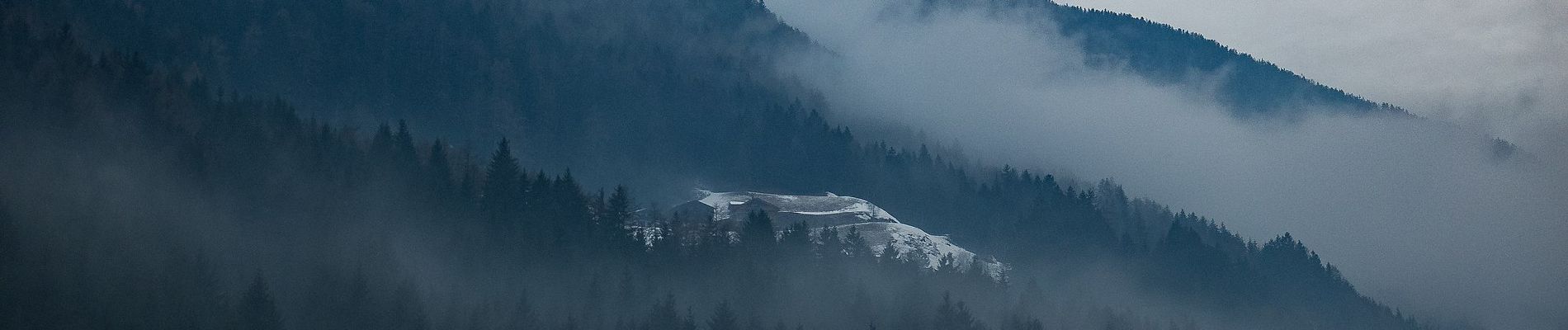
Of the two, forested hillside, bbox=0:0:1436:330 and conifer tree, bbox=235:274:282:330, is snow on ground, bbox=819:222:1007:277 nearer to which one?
forested hillside, bbox=0:0:1436:330

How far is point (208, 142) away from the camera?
11831 centimetres

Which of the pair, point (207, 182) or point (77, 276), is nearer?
point (77, 276)

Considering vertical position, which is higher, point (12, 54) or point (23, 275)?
point (12, 54)

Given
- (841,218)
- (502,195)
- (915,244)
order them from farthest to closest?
(841,218)
(915,244)
(502,195)

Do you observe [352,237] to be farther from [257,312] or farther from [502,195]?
[257,312]

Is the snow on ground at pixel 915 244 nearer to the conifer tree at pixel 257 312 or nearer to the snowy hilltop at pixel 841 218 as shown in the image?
the snowy hilltop at pixel 841 218

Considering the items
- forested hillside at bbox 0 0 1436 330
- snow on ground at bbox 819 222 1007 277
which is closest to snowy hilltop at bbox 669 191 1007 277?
snow on ground at bbox 819 222 1007 277

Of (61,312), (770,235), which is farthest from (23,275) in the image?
(770,235)

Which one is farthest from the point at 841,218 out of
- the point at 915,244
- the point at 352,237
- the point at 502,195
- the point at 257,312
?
the point at 257,312

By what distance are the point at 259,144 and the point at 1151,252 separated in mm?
105847

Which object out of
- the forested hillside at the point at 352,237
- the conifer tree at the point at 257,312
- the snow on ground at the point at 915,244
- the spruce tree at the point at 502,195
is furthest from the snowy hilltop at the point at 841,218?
the conifer tree at the point at 257,312

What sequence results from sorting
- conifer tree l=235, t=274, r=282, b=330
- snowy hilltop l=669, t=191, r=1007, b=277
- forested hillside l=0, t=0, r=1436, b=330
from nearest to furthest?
conifer tree l=235, t=274, r=282, b=330 → forested hillside l=0, t=0, r=1436, b=330 → snowy hilltop l=669, t=191, r=1007, b=277

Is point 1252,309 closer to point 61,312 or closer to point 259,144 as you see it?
point 259,144

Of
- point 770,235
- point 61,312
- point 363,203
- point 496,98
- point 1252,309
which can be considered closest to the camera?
point 61,312
